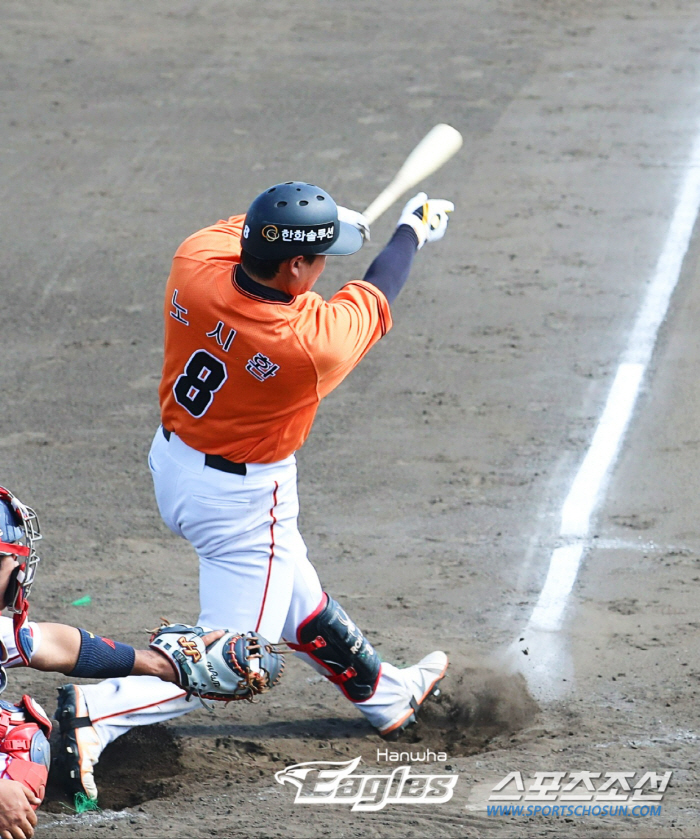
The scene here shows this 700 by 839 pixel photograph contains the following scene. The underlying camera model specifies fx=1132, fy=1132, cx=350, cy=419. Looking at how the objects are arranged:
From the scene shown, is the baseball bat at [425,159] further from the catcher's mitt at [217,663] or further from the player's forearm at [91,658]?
the player's forearm at [91,658]

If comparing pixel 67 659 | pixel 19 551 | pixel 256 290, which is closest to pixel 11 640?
pixel 67 659

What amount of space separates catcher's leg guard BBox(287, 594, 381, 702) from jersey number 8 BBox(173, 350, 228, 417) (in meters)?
0.91

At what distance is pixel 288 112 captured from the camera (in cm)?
1077

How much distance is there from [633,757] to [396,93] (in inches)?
335

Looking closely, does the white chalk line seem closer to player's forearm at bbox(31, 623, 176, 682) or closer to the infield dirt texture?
the infield dirt texture

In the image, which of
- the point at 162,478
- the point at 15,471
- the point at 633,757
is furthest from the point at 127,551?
the point at 633,757

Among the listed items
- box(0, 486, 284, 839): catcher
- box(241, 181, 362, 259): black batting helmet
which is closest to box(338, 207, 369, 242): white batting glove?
box(241, 181, 362, 259): black batting helmet

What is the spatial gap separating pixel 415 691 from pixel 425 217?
1807 millimetres

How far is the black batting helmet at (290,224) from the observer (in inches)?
138

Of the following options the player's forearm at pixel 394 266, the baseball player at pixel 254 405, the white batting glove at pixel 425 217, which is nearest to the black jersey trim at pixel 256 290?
the baseball player at pixel 254 405

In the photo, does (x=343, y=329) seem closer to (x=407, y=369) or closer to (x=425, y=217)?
(x=425, y=217)

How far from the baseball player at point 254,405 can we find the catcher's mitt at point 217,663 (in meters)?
0.46

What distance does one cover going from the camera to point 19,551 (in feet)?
9.75

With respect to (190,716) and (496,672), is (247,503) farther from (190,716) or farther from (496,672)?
(496,672)
